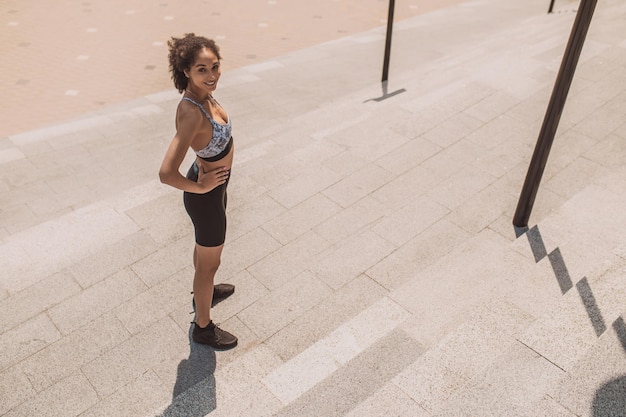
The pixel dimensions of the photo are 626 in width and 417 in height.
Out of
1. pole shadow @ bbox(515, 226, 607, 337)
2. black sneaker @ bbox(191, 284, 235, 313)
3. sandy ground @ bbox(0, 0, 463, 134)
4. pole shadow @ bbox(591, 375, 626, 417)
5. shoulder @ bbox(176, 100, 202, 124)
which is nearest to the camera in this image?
pole shadow @ bbox(591, 375, 626, 417)

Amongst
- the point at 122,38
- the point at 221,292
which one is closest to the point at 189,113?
Answer: the point at 221,292

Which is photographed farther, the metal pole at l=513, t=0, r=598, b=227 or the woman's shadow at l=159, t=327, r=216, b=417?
the metal pole at l=513, t=0, r=598, b=227

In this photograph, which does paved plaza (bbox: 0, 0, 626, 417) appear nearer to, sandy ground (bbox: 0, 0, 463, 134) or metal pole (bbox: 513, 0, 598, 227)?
metal pole (bbox: 513, 0, 598, 227)

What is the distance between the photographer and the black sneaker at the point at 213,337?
375 centimetres

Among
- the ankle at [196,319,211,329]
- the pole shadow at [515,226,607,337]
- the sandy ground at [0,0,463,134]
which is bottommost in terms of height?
the sandy ground at [0,0,463,134]

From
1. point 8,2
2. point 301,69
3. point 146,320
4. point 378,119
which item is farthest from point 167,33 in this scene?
point 146,320

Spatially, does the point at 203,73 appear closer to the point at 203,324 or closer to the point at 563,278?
the point at 203,324

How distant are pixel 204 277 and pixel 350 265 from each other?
1.43 metres

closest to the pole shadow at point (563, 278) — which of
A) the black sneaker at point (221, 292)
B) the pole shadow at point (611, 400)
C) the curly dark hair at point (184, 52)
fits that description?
the pole shadow at point (611, 400)

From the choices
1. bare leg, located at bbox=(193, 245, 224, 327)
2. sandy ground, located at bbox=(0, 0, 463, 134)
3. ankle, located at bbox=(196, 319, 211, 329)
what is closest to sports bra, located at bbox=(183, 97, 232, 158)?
bare leg, located at bbox=(193, 245, 224, 327)

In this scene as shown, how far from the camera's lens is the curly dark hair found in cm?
300

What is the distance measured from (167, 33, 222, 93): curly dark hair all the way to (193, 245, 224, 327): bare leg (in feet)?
3.77

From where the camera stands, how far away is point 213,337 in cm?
375

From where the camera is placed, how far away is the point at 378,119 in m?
6.79
